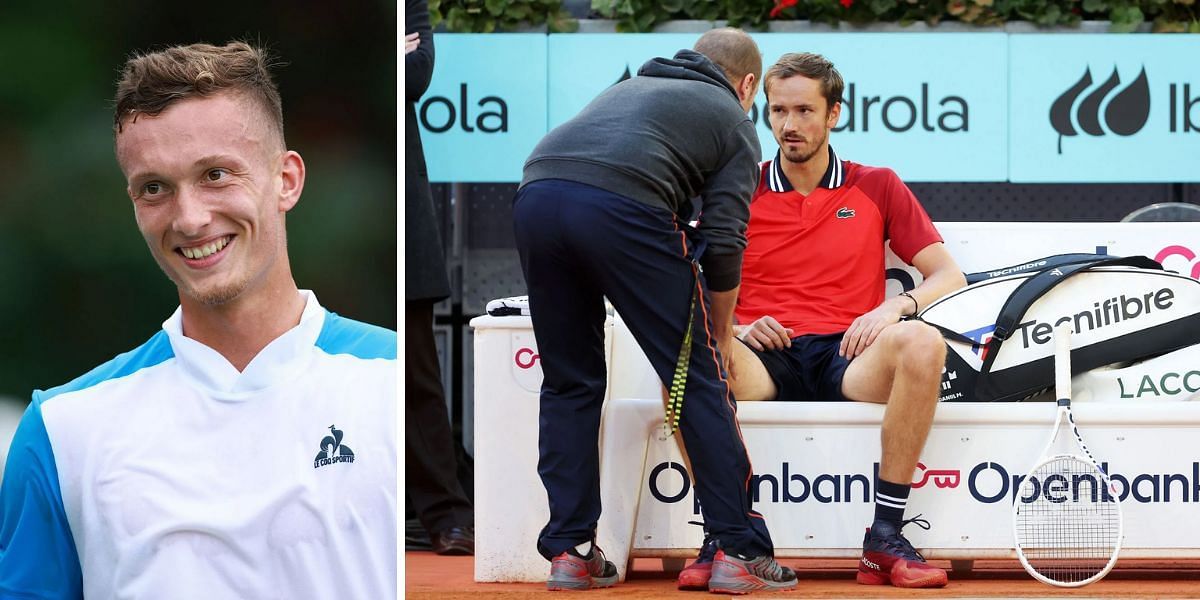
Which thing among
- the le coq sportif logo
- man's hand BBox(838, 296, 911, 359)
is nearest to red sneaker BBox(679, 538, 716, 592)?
man's hand BBox(838, 296, 911, 359)

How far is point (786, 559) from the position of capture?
3771 mm

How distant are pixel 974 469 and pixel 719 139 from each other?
3.45 feet

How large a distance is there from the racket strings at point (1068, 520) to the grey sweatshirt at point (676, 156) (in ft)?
3.01

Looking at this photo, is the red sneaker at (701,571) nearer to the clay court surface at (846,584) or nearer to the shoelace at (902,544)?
the clay court surface at (846,584)

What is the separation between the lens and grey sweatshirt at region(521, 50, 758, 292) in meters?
2.97

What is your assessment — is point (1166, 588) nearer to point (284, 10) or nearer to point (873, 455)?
point (873, 455)

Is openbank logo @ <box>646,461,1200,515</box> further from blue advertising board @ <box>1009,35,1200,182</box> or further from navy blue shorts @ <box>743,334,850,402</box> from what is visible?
blue advertising board @ <box>1009,35,1200,182</box>

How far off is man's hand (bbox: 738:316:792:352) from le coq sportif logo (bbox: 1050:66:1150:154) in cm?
193

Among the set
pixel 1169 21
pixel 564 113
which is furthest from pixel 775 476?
pixel 1169 21

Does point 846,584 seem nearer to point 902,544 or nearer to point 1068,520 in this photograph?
point 902,544

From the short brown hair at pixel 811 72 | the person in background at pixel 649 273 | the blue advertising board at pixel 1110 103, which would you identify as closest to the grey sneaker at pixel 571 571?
the person in background at pixel 649 273

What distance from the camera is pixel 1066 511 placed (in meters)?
3.27

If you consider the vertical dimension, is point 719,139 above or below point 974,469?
above

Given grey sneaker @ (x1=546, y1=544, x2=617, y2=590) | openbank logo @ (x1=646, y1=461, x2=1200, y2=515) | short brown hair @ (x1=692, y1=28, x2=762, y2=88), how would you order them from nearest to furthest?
grey sneaker @ (x1=546, y1=544, x2=617, y2=590) < short brown hair @ (x1=692, y1=28, x2=762, y2=88) < openbank logo @ (x1=646, y1=461, x2=1200, y2=515)
